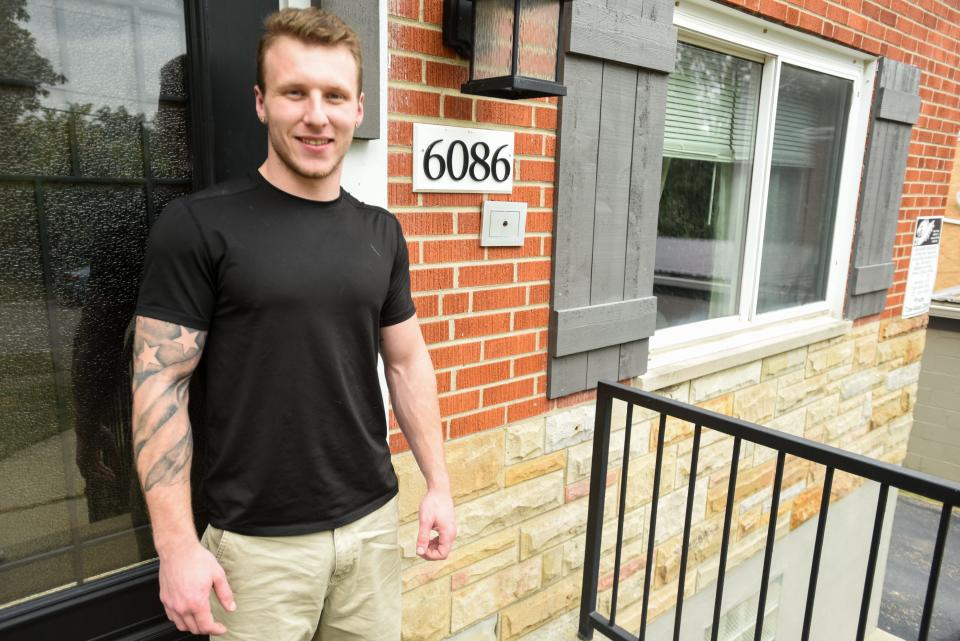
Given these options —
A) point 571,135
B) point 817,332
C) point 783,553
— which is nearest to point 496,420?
point 571,135

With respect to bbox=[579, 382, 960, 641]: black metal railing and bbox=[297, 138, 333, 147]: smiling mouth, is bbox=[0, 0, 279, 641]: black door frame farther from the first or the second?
bbox=[579, 382, 960, 641]: black metal railing

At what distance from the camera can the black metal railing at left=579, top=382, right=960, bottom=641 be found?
160cm

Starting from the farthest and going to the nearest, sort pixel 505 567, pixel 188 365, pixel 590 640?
1. pixel 590 640
2. pixel 505 567
3. pixel 188 365

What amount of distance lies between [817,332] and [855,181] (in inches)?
36.7

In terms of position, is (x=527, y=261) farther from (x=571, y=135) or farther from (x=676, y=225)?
(x=676, y=225)

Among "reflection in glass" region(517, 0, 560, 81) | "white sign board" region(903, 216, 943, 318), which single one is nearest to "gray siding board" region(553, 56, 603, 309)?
"reflection in glass" region(517, 0, 560, 81)

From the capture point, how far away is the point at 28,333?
1540 mm

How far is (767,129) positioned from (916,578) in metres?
5.12

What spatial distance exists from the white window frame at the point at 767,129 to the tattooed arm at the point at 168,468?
2.19 metres

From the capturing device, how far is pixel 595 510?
2.56 metres

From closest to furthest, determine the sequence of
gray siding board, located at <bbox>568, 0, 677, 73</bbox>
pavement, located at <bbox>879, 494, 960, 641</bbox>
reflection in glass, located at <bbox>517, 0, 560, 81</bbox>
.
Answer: reflection in glass, located at <bbox>517, 0, 560, 81</bbox> → gray siding board, located at <bbox>568, 0, 677, 73</bbox> → pavement, located at <bbox>879, 494, 960, 641</bbox>

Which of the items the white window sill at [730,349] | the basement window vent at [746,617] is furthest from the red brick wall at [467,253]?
the basement window vent at [746,617]

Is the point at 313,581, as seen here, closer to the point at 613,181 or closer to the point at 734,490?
the point at 734,490

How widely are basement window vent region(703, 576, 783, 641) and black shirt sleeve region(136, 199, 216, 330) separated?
141 inches
